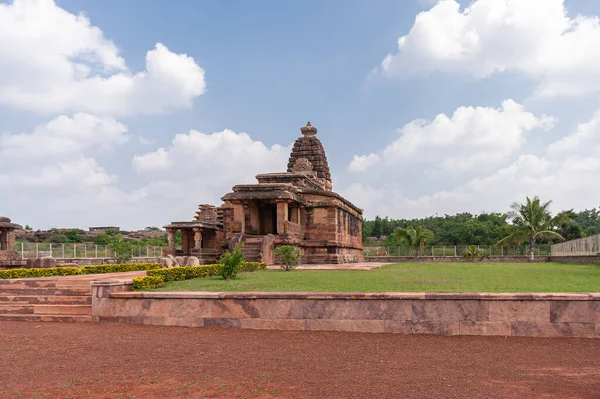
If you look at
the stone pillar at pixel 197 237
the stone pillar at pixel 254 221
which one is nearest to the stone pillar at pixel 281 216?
the stone pillar at pixel 254 221

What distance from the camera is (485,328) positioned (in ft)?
29.5

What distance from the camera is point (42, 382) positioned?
20.8ft

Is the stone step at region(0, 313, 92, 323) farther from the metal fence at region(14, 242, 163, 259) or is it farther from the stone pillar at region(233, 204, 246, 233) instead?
the metal fence at region(14, 242, 163, 259)

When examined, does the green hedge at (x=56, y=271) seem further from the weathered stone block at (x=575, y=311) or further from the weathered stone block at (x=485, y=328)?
the weathered stone block at (x=575, y=311)

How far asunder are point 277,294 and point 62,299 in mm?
5414

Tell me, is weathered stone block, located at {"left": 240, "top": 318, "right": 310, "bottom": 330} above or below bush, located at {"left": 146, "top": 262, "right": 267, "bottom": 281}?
below

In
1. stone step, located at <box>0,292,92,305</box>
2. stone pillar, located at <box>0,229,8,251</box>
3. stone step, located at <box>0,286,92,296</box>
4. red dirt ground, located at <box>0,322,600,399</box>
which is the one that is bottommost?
red dirt ground, located at <box>0,322,600,399</box>

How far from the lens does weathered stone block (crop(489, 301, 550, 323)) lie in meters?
8.89

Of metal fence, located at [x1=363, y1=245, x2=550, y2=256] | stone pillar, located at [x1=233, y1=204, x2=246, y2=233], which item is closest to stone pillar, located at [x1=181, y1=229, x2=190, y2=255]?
stone pillar, located at [x1=233, y1=204, x2=246, y2=233]

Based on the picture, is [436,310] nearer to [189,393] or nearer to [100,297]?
[189,393]

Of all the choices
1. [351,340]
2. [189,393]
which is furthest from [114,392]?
[351,340]

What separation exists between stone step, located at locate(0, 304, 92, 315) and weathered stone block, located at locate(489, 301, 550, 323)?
8.25 metres

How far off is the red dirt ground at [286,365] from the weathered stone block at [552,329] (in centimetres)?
17

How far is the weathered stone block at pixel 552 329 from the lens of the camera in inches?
344
